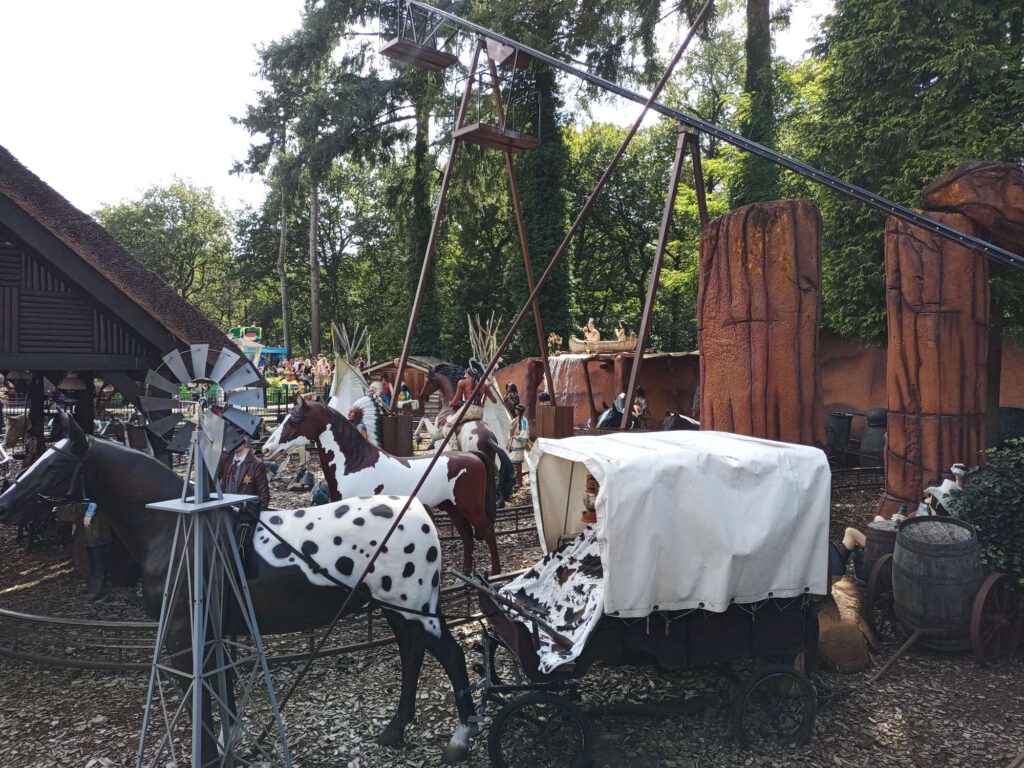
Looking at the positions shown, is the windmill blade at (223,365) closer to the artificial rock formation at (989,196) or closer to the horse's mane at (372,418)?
the horse's mane at (372,418)

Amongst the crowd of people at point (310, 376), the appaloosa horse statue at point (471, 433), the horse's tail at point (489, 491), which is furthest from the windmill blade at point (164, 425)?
the crowd of people at point (310, 376)

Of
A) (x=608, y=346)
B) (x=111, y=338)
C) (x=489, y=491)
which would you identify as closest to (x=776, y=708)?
(x=489, y=491)

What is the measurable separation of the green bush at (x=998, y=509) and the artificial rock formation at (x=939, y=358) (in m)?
1.47

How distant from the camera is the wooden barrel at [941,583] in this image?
6.91 m

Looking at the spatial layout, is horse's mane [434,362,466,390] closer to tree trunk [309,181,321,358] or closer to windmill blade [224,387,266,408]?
windmill blade [224,387,266,408]

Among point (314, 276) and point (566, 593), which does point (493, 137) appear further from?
point (314, 276)

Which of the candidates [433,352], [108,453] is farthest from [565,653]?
[433,352]

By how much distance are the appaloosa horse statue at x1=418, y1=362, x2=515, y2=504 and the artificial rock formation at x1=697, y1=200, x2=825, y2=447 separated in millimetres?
3710

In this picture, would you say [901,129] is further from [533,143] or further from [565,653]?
[565,653]

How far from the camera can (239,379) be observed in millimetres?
5262

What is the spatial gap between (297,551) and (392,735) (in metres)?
1.64

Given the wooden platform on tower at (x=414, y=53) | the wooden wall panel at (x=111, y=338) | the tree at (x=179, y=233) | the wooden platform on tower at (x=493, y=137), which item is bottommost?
the wooden wall panel at (x=111, y=338)

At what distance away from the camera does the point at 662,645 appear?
17.4 feet

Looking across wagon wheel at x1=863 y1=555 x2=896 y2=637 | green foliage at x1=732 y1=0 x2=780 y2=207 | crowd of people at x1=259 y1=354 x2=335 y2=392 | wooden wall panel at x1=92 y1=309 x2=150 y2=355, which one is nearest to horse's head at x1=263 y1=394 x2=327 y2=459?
wooden wall panel at x1=92 y1=309 x2=150 y2=355
